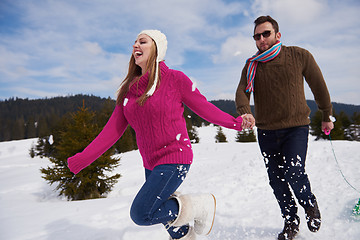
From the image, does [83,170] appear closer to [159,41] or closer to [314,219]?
[159,41]

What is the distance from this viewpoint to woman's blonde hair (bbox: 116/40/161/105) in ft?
7.08

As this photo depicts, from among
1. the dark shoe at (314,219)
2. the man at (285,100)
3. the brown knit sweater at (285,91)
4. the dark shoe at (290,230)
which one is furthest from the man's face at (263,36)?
the dark shoe at (290,230)

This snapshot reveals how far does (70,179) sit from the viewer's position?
11820 millimetres

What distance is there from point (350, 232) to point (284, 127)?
57.5 inches

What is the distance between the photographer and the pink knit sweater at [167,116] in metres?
2.09

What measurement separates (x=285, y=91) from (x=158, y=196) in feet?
5.35

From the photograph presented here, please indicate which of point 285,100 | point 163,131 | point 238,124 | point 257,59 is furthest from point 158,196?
point 257,59

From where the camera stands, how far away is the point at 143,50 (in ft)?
7.54

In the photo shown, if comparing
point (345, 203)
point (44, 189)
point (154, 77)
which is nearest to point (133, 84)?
point (154, 77)

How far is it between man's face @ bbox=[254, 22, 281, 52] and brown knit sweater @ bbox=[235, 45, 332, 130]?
0.16m

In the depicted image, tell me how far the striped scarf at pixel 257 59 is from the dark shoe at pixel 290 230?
153cm

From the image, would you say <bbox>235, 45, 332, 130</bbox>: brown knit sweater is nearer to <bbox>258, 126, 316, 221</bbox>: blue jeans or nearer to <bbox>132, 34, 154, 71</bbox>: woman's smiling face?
<bbox>258, 126, 316, 221</bbox>: blue jeans

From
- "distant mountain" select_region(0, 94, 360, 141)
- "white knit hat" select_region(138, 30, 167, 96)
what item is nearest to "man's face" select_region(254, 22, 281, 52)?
"white knit hat" select_region(138, 30, 167, 96)

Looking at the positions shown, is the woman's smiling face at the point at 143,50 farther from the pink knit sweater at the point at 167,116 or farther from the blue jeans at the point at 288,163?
the blue jeans at the point at 288,163
